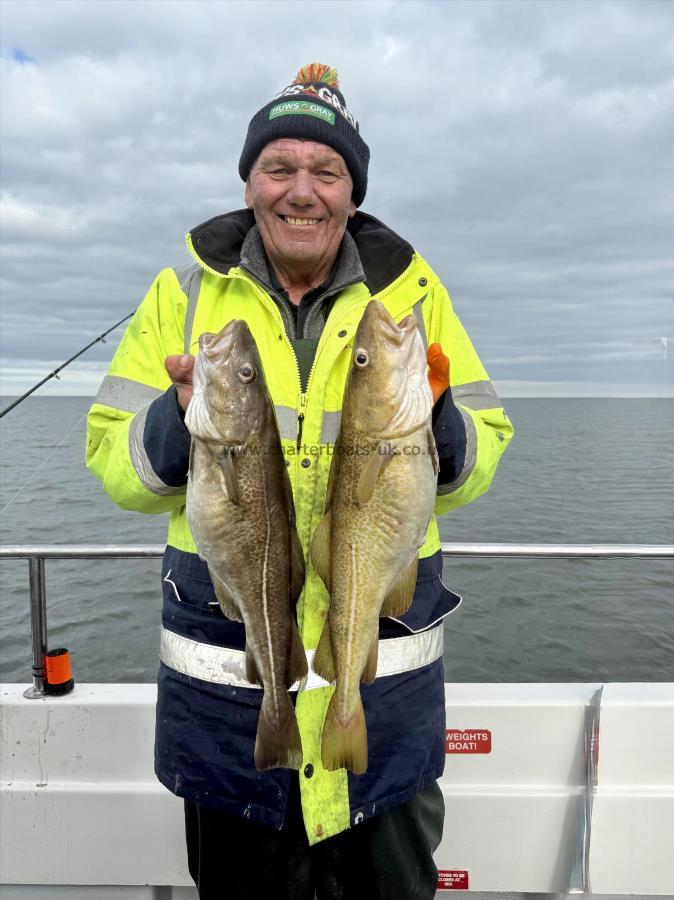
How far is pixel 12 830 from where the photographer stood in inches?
138

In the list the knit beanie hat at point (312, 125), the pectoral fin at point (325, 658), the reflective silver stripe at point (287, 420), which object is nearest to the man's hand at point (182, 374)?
the reflective silver stripe at point (287, 420)

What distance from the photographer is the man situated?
2.41 metres

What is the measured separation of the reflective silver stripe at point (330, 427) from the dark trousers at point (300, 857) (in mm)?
1272

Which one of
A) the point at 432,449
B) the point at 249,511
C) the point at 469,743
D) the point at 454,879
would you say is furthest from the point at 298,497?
the point at 454,879

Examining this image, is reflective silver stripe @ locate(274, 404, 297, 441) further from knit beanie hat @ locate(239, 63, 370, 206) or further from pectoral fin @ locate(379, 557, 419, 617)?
knit beanie hat @ locate(239, 63, 370, 206)

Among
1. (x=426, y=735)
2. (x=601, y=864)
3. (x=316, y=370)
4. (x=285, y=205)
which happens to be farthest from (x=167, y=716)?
(x=601, y=864)

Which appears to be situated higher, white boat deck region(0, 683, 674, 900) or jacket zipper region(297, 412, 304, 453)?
jacket zipper region(297, 412, 304, 453)

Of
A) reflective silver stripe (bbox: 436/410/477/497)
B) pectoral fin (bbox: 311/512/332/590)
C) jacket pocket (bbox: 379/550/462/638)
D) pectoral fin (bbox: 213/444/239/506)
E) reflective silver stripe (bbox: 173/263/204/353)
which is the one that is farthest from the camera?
reflective silver stripe (bbox: 173/263/204/353)

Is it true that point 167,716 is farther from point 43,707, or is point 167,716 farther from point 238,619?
point 43,707

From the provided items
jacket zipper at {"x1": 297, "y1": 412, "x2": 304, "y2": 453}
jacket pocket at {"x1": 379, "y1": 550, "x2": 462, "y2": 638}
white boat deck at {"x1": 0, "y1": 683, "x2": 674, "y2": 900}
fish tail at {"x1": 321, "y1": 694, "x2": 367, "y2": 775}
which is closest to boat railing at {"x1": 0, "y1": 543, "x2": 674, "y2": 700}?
white boat deck at {"x1": 0, "y1": 683, "x2": 674, "y2": 900}

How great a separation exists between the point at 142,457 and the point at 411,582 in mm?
996

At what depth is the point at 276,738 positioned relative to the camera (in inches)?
85.4

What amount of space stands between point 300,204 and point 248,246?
0.93 feet

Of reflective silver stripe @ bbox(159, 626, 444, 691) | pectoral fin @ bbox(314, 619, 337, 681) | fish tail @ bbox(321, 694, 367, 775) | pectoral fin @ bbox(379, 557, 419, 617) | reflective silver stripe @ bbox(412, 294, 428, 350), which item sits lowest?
fish tail @ bbox(321, 694, 367, 775)
